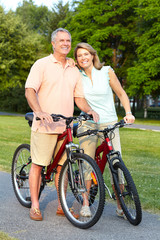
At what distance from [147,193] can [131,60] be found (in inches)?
1405

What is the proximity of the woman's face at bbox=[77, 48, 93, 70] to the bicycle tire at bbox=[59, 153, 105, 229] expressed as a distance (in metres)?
1.01

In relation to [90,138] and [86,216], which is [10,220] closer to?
[86,216]

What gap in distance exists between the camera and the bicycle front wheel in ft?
15.6

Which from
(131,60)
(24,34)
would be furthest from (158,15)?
(24,34)

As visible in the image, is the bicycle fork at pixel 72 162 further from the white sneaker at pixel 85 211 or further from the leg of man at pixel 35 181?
the leg of man at pixel 35 181

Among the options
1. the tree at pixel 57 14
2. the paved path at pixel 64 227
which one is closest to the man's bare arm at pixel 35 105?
the paved path at pixel 64 227

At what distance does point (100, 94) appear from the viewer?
4238 millimetres

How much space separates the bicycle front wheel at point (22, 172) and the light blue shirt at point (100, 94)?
1030mm

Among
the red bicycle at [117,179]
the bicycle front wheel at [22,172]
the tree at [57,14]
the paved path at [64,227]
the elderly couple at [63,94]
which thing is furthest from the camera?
the tree at [57,14]

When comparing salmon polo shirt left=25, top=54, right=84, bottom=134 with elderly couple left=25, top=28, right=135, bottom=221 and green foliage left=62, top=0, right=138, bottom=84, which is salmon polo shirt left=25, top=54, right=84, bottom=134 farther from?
green foliage left=62, top=0, right=138, bottom=84

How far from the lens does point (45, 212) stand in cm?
440

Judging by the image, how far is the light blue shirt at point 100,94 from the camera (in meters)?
4.23

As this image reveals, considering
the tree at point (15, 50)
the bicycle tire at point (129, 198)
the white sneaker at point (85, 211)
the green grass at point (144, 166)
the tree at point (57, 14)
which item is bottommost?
the green grass at point (144, 166)

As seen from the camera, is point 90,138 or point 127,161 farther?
point 127,161
